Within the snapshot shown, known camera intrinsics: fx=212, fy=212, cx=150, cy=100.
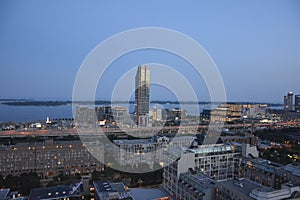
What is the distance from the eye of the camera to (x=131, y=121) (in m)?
12.4

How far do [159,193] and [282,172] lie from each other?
2.07 meters

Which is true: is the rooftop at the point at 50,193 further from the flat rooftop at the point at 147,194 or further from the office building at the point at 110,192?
the flat rooftop at the point at 147,194

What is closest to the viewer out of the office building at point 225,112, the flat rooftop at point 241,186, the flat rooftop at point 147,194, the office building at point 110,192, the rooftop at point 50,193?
the flat rooftop at point 241,186

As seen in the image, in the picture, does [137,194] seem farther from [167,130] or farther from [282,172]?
[167,130]

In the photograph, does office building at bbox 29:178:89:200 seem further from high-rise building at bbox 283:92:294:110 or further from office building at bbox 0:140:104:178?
high-rise building at bbox 283:92:294:110

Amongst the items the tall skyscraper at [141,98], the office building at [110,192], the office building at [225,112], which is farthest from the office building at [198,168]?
the office building at [225,112]

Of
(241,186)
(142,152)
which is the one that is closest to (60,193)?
(241,186)

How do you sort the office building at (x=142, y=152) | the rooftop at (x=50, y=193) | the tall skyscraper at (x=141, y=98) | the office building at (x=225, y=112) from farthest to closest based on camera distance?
the office building at (x=225, y=112)
the tall skyscraper at (x=141, y=98)
the office building at (x=142, y=152)
the rooftop at (x=50, y=193)

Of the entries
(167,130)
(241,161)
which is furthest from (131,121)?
(241,161)

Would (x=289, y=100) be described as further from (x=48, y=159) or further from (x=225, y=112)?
(x=48, y=159)

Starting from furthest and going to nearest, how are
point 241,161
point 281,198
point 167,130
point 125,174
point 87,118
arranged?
point 87,118 < point 167,130 < point 125,174 < point 241,161 < point 281,198

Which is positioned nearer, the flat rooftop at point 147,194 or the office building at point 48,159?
the flat rooftop at point 147,194

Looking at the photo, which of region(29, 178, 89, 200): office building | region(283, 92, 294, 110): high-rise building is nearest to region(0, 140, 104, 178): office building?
region(29, 178, 89, 200): office building

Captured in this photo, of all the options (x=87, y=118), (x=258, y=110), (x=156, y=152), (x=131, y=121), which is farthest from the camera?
(x=258, y=110)
